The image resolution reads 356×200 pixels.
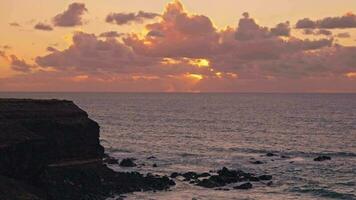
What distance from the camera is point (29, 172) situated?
197 ft

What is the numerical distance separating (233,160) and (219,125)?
275ft

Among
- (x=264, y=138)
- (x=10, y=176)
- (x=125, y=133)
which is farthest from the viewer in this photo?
(x=125, y=133)

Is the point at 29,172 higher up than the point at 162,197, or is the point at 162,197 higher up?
the point at 29,172

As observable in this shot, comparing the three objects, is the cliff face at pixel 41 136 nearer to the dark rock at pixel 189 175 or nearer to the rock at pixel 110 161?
the dark rock at pixel 189 175

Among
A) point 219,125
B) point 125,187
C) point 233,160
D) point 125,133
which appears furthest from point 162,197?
point 219,125

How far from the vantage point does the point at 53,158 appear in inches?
2746

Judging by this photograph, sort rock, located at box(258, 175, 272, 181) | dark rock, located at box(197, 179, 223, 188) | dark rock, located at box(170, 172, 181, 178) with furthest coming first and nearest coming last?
dark rock, located at box(170, 172, 181, 178), rock, located at box(258, 175, 272, 181), dark rock, located at box(197, 179, 223, 188)

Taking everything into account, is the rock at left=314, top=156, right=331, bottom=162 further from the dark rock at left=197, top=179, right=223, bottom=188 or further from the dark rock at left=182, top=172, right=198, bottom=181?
the dark rock at left=197, top=179, right=223, bottom=188

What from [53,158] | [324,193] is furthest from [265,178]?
[53,158]

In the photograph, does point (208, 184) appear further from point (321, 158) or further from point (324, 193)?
point (321, 158)

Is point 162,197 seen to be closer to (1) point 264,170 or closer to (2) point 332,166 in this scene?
(1) point 264,170

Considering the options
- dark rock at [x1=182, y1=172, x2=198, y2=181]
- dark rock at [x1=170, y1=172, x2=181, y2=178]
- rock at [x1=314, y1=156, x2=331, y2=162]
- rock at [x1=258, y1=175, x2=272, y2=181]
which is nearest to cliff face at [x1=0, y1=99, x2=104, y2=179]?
dark rock at [x1=170, y1=172, x2=181, y2=178]

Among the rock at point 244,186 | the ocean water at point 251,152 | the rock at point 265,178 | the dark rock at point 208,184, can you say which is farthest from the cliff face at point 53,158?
the rock at point 265,178

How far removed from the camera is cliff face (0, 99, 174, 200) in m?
58.5
